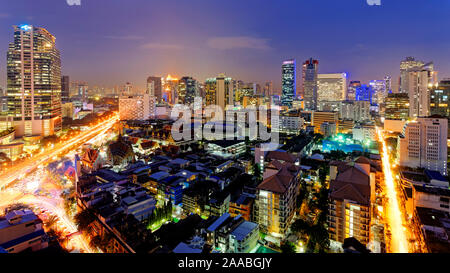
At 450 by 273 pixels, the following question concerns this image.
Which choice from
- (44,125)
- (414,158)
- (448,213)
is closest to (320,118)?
(414,158)

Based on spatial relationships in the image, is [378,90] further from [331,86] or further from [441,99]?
[441,99]

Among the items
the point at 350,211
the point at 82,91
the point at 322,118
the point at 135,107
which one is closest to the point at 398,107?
the point at 322,118

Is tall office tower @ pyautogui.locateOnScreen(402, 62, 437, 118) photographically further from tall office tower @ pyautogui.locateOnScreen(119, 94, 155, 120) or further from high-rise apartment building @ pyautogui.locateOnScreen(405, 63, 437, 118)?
tall office tower @ pyautogui.locateOnScreen(119, 94, 155, 120)

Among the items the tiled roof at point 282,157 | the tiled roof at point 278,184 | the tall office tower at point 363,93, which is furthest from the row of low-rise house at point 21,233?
the tall office tower at point 363,93

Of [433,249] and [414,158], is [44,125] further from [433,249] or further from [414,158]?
[414,158]

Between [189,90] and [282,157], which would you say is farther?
[189,90]

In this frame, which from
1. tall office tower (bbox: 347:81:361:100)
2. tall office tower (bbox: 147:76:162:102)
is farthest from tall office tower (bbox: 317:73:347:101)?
tall office tower (bbox: 147:76:162:102)
